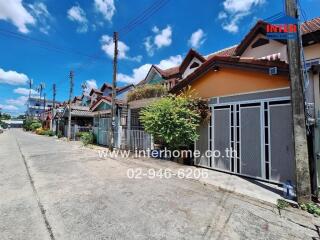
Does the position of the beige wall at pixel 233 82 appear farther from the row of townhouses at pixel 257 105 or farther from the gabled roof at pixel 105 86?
the gabled roof at pixel 105 86

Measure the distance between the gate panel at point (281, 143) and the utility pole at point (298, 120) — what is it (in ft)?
4.24

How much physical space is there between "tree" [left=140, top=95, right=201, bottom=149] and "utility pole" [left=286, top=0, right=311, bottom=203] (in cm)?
416

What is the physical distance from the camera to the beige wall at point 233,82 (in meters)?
6.70

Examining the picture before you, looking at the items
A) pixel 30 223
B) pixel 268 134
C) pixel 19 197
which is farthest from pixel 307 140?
pixel 19 197

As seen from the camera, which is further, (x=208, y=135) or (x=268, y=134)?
(x=208, y=135)

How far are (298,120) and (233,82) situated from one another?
3.34 meters

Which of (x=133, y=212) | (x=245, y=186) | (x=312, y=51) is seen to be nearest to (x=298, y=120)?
(x=245, y=186)

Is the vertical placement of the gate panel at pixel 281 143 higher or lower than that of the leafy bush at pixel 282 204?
higher

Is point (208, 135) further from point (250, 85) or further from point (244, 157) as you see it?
point (250, 85)

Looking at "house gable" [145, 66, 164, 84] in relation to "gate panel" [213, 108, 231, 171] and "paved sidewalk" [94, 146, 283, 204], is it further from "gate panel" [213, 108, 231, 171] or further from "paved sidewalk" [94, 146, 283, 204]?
"paved sidewalk" [94, 146, 283, 204]

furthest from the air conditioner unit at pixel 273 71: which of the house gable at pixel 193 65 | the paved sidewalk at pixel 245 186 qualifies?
the house gable at pixel 193 65

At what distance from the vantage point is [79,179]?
703 cm

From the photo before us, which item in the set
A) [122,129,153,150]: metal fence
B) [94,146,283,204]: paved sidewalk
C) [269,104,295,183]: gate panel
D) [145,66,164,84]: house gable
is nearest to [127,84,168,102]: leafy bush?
[122,129,153,150]: metal fence

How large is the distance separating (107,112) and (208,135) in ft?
33.9
